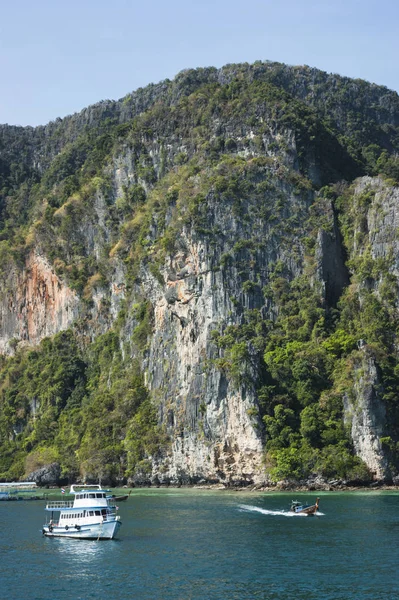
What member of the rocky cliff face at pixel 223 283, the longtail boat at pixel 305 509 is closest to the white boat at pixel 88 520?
the longtail boat at pixel 305 509

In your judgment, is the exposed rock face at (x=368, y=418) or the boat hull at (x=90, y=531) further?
the exposed rock face at (x=368, y=418)

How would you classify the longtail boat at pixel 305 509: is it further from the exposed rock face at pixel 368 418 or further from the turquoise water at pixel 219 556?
the exposed rock face at pixel 368 418

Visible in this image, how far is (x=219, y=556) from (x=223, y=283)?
230 feet

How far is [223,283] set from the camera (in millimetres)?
129250

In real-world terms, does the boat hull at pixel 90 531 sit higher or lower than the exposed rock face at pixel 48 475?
lower

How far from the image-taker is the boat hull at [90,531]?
71.1m

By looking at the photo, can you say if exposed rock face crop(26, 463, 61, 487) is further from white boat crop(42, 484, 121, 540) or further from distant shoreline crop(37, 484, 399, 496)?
white boat crop(42, 484, 121, 540)

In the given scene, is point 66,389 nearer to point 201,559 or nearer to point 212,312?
point 212,312

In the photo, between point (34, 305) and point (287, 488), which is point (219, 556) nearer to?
point (287, 488)

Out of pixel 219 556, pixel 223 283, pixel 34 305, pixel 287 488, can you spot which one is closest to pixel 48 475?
pixel 223 283

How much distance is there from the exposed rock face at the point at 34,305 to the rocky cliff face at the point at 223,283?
0.37m

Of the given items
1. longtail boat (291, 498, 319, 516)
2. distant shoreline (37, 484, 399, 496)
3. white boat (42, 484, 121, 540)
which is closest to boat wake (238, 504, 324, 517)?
longtail boat (291, 498, 319, 516)

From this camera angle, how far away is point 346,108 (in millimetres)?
179250

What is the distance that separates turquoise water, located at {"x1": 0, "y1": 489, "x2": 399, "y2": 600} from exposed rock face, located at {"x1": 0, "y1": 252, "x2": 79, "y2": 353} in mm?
77032
